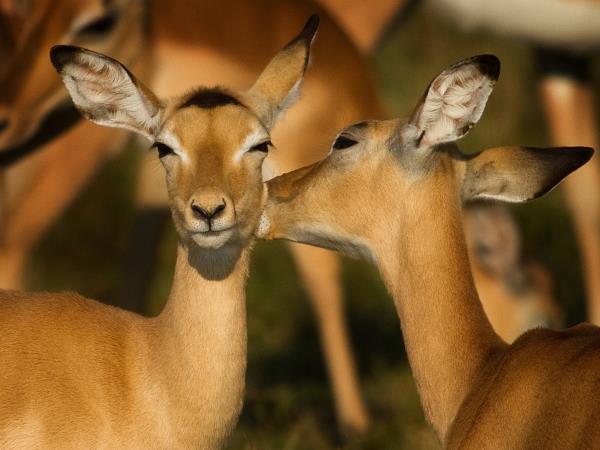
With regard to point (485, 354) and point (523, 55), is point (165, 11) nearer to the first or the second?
point (485, 354)

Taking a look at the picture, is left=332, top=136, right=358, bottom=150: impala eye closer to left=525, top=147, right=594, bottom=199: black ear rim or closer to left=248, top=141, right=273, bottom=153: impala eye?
left=248, top=141, right=273, bottom=153: impala eye

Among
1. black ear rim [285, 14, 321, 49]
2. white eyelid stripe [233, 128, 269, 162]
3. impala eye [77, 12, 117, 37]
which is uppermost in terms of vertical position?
black ear rim [285, 14, 321, 49]

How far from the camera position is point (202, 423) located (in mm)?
4547

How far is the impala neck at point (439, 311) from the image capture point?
4535 millimetres

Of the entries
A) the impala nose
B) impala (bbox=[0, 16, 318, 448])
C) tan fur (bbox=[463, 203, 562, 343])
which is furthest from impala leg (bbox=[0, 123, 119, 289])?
the impala nose

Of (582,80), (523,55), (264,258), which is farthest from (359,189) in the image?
(523,55)

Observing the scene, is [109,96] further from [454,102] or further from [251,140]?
[454,102]

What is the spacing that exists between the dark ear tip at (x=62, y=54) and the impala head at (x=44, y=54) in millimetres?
1864

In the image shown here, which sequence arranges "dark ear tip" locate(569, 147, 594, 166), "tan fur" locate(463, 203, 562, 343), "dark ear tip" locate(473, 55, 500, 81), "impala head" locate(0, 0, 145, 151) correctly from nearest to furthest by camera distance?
"dark ear tip" locate(473, 55, 500, 81) → "dark ear tip" locate(569, 147, 594, 166) → "impala head" locate(0, 0, 145, 151) → "tan fur" locate(463, 203, 562, 343)

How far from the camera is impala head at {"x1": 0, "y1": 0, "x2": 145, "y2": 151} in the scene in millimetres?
6465

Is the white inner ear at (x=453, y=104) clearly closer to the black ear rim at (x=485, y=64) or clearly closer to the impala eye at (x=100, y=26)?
the black ear rim at (x=485, y=64)

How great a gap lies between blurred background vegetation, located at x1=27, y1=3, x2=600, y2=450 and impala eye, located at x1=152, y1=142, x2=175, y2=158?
4.74ft

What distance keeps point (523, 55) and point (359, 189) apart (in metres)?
6.18

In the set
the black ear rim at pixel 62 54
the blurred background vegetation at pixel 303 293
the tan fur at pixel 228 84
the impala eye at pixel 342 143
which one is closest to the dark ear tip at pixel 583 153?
the impala eye at pixel 342 143
